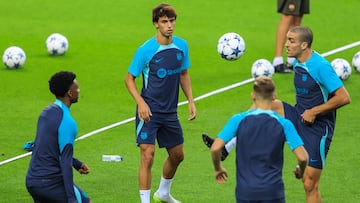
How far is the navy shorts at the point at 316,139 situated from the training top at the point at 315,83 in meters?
0.09

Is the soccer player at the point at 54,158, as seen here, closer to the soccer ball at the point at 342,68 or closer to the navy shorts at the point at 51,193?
the navy shorts at the point at 51,193

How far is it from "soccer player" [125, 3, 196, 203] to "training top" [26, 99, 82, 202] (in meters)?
2.11

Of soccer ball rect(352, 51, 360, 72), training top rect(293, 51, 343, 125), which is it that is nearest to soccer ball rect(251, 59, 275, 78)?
soccer ball rect(352, 51, 360, 72)

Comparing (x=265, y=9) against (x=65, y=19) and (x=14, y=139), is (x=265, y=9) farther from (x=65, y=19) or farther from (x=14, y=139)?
(x=14, y=139)

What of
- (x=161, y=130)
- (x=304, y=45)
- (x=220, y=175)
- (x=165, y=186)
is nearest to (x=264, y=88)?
(x=220, y=175)

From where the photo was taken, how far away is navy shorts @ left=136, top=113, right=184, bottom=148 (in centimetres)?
1273

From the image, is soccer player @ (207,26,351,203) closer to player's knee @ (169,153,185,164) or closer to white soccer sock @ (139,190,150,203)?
player's knee @ (169,153,185,164)

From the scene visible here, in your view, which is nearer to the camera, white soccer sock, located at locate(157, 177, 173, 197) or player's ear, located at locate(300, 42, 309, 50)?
player's ear, located at locate(300, 42, 309, 50)

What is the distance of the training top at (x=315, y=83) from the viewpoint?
11.7 metres

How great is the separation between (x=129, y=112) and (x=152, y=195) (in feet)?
14.4

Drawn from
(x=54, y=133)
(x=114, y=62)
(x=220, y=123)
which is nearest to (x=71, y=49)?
(x=114, y=62)

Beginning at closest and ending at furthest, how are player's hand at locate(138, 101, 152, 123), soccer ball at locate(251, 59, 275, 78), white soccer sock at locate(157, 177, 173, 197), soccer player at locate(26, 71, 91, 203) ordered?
soccer player at locate(26, 71, 91, 203) → player's hand at locate(138, 101, 152, 123) → white soccer sock at locate(157, 177, 173, 197) → soccer ball at locate(251, 59, 275, 78)

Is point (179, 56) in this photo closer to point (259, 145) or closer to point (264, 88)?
point (264, 88)

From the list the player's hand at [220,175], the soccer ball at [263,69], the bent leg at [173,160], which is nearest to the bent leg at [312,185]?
the bent leg at [173,160]
